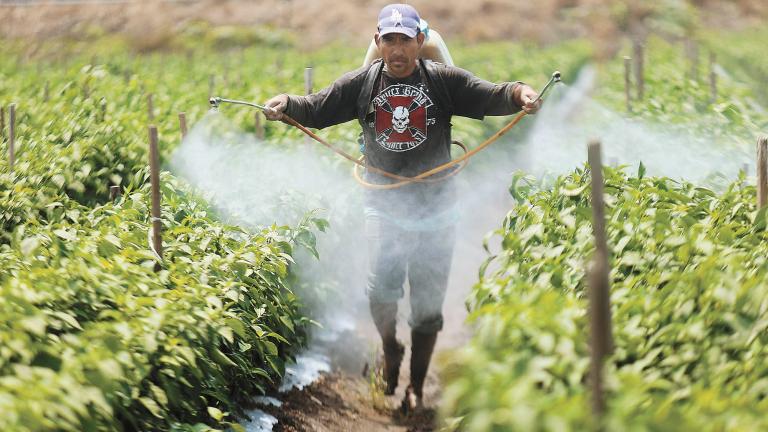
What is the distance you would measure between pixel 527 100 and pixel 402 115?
2.23 ft

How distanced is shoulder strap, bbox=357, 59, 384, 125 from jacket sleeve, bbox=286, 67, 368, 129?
3cm

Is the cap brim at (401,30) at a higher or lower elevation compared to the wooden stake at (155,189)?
higher

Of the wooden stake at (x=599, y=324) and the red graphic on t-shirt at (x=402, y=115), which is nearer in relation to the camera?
the wooden stake at (x=599, y=324)

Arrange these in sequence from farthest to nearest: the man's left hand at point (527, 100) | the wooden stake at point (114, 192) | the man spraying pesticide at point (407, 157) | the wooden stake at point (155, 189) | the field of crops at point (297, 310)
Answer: the wooden stake at point (114, 192) < the man spraying pesticide at point (407, 157) < the man's left hand at point (527, 100) < the wooden stake at point (155, 189) < the field of crops at point (297, 310)

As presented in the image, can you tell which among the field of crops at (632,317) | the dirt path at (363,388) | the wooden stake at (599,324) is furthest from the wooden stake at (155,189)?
the wooden stake at (599,324)

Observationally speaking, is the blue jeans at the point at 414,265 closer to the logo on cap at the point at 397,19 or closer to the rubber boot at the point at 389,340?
the rubber boot at the point at 389,340

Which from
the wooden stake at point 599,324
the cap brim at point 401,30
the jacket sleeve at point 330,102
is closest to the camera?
the wooden stake at point 599,324

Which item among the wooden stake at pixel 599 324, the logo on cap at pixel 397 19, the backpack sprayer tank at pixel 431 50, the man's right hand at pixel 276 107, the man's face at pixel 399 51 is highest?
the backpack sprayer tank at pixel 431 50

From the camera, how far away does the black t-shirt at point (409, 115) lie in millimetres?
5059

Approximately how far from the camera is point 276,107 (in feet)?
16.4

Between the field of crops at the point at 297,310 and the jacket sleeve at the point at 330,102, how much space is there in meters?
0.60

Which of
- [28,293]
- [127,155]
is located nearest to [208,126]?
[127,155]

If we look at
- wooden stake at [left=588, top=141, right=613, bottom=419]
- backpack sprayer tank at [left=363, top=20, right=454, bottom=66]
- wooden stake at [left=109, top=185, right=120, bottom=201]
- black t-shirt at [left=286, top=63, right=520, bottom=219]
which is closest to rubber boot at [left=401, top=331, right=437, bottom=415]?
black t-shirt at [left=286, top=63, right=520, bottom=219]

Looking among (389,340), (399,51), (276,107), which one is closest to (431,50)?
(399,51)
